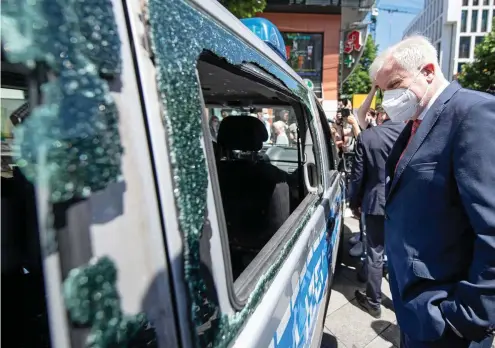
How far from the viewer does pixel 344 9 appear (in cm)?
1334

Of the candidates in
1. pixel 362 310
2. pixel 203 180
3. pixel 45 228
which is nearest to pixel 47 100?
pixel 45 228

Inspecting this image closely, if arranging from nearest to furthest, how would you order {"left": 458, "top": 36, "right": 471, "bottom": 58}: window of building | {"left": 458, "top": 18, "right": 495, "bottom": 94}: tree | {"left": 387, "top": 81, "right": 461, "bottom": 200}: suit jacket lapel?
{"left": 387, "top": 81, "right": 461, "bottom": 200}: suit jacket lapel < {"left": 458, "top": 18, "right": 495, "bottom": 94}: tree < {"left": 458, "top": 36, "right": 471, "bottom": 58}: window of building

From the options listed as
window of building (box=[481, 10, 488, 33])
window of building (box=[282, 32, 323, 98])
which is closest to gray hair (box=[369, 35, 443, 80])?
window of building (box=[282, 32, 323, 98])

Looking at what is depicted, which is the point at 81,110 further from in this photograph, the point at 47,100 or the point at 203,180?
the point at 203,180

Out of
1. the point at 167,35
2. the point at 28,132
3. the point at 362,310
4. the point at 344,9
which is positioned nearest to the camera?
the point at 28,132

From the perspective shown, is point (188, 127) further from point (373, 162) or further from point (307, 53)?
point (307, 53)

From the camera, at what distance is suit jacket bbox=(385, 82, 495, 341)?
1.11 meters

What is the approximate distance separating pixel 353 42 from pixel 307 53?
8.95 feet

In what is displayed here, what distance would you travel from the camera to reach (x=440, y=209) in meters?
1.25

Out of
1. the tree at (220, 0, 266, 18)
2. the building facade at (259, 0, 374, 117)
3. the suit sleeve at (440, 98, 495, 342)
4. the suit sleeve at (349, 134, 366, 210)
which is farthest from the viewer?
the building facade at (259, 0, 374, 117)

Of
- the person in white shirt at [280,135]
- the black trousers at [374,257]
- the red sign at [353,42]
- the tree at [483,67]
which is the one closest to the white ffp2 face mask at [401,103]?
the black trousers at [374,257]

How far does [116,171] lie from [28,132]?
0.13 m

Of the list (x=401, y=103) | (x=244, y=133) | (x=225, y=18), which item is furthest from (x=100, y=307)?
(x=244, y=133)

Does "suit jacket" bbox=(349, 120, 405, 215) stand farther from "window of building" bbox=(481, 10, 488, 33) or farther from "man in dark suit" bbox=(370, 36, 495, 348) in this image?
"window of building" bbox=(481, 10, 488, 33)
